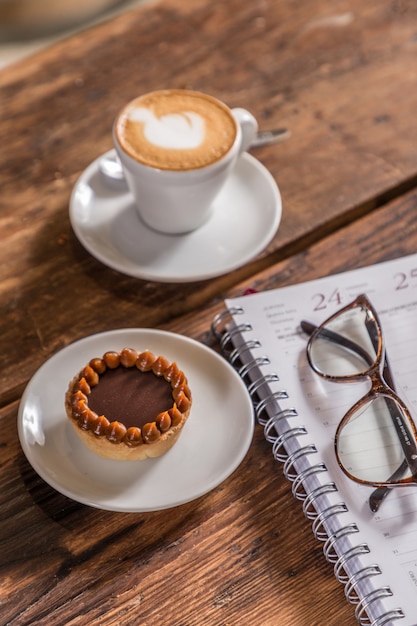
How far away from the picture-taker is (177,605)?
68 cm

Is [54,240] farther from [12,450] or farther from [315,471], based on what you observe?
[315,471]

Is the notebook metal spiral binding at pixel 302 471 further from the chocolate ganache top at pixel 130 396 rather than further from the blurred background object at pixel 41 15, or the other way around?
the blurred background object at pixel 41 15

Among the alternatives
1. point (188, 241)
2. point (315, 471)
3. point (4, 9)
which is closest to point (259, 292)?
point (188, 241)

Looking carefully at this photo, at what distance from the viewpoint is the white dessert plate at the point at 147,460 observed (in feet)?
2.33

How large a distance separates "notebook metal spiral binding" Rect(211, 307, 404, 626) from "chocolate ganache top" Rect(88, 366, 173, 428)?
0.36 feet

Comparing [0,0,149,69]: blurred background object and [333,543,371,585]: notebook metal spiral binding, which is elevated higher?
[333,543,371,585]: notebook metal spiral binding

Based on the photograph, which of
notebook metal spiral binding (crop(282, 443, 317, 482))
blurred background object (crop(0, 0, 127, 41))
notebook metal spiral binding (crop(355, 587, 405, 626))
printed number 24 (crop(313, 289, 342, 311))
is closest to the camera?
notebook metal spiral binding (crop(355, 587, 405, 626))

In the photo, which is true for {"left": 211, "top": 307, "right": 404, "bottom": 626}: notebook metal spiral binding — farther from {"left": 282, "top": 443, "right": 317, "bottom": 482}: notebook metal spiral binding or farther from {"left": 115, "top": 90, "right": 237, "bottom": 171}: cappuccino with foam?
{"left": 115, "top": 90, "right": 237, "bottom": 171}: cappuccino with foam

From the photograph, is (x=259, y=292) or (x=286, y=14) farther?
(x=286, y=14)

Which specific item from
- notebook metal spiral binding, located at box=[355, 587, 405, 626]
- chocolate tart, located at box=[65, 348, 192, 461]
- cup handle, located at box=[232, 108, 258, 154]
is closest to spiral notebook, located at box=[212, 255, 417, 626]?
notebook metal spiral binding, located at box=[355, 587, 405, 626]

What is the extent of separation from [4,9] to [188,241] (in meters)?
1.57

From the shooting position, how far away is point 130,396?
739 mm

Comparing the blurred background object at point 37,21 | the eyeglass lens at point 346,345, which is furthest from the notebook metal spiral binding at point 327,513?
the blurred background object at point 37,21

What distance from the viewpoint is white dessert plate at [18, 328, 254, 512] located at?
710 millimetres
